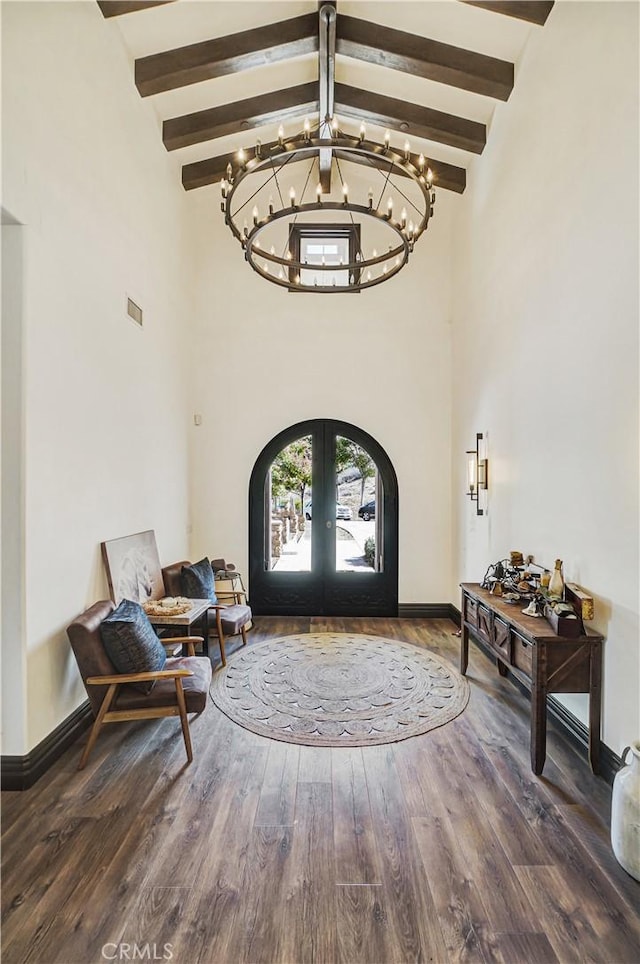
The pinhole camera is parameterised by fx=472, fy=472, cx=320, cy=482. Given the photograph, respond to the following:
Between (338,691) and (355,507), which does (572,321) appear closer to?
(338,691)

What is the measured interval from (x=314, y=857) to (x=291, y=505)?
437 cm

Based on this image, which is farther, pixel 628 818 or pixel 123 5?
pixel 123 5

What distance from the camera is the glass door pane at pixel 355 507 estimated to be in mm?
6242

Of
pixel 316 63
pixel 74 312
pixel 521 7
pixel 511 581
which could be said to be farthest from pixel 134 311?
pixel 511 581

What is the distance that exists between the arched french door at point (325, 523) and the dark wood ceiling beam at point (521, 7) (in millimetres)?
3984

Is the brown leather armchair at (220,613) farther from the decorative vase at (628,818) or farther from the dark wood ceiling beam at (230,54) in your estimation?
the dark wood ceiling beam at (230,54)

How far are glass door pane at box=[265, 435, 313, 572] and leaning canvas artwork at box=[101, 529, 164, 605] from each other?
1914 millimetres

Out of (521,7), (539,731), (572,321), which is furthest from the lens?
(521,7)

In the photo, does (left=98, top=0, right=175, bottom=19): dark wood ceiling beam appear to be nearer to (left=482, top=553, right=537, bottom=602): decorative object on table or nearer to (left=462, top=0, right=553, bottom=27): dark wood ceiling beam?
(left=462, top=0, right=553, bottom=27): dark wood ceiling beam

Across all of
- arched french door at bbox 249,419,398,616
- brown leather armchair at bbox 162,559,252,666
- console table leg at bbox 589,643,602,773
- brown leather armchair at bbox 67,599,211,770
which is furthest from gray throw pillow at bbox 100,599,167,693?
arched french door at bbox 249,419,398,616

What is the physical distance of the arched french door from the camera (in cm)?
619

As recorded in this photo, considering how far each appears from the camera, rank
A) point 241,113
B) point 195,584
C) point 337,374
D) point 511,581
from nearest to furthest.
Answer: point 511,581 → point 195,584 → point 241,113 → point 337,374

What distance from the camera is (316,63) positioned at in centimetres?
465

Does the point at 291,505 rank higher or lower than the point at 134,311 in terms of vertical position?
lower
